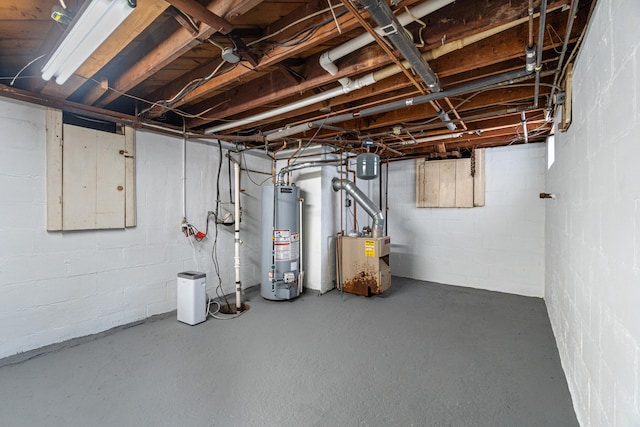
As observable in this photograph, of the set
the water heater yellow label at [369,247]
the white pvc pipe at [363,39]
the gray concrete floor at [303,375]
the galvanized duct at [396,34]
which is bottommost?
the gray concrete floor at [303,375]

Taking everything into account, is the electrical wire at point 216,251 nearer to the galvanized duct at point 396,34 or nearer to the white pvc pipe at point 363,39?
the white pvc pipe at point 363,39

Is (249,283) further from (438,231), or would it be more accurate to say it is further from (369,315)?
(438,231)

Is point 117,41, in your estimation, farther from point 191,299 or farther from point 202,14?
point 191,299

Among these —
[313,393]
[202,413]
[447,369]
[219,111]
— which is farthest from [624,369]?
[219,111]

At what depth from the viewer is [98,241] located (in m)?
2.57

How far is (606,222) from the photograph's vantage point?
1118 mm

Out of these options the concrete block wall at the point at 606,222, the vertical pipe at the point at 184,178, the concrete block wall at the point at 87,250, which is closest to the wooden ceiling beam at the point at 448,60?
the concrete block wall at the point at 606,222

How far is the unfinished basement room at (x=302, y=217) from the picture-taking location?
1308 millimetres

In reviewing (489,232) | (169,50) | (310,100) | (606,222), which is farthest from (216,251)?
(489,232)

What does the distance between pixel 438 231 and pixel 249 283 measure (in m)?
3.12

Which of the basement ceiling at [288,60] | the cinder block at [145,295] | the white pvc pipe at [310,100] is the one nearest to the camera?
the basement ceiling at [288,60]

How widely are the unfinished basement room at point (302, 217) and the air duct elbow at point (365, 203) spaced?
0.05m

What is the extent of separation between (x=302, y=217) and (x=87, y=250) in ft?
7.92

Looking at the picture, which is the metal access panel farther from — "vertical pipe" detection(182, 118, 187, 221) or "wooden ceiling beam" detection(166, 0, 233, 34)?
"wooden ceiling beam" detection(166, 0, 233, 34)
